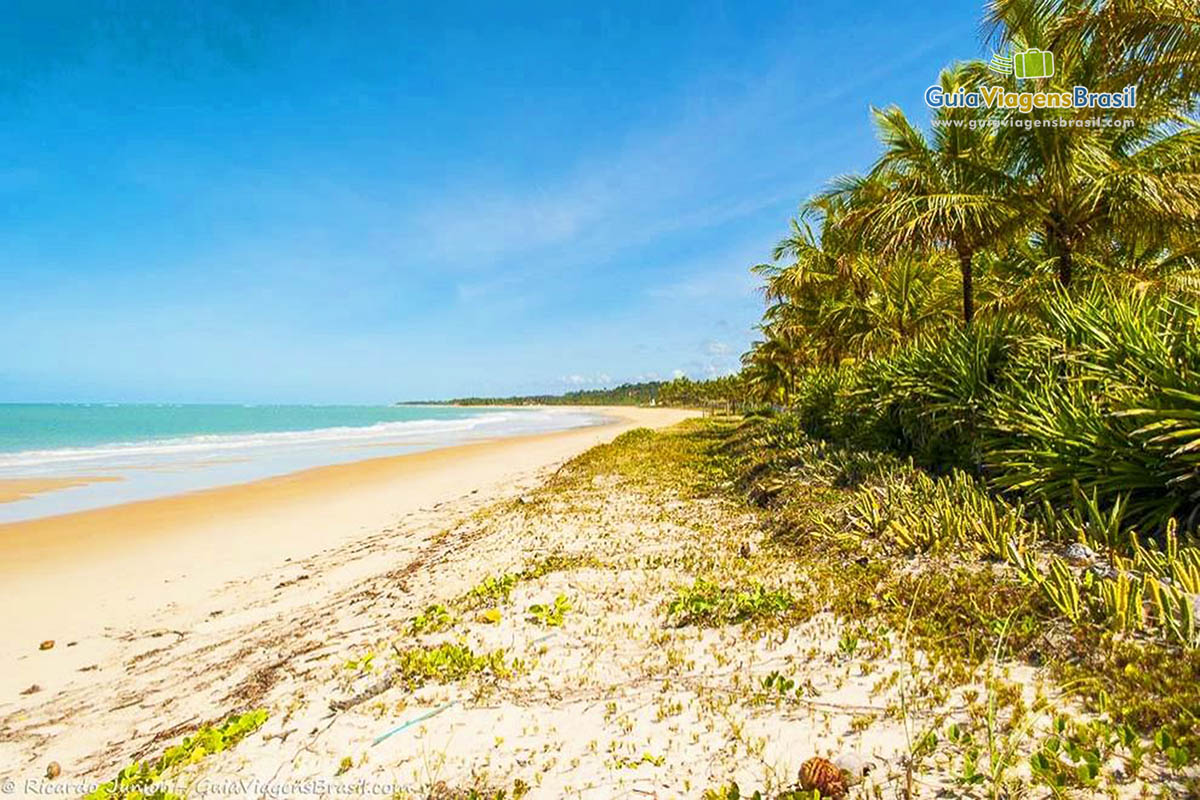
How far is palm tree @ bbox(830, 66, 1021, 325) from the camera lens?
1028cm

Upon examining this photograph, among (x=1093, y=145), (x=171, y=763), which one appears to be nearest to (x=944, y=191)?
(x=1093, y=145)

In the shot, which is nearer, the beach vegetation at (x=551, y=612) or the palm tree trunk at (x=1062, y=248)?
the beach vegetation at (x=551, y=612)

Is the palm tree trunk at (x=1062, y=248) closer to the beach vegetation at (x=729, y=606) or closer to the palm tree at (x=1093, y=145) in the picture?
the palm tree at (x=1093, y=145)

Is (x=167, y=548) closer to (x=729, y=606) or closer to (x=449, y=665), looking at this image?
(x=449, y=665)

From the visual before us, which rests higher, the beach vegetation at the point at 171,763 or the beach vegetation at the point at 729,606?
the beach vegetation at the point at 729,606

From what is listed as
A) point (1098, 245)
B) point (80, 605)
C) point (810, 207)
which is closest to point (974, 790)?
point (80, 605)

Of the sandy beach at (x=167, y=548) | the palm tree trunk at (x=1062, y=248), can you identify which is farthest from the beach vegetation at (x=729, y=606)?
the palm tree trunk at (x=1062, y=248)

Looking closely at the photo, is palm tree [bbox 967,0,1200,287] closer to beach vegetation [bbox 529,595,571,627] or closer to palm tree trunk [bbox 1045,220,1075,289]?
palm tree trunk [bbox 1045,220,1075,289]

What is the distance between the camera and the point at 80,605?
7.63m

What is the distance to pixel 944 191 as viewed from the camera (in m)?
11.3

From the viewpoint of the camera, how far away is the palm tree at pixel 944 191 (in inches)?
405

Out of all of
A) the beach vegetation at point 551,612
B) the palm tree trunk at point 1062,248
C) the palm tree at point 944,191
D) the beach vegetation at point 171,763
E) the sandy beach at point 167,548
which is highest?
the palm tree at point 944,191

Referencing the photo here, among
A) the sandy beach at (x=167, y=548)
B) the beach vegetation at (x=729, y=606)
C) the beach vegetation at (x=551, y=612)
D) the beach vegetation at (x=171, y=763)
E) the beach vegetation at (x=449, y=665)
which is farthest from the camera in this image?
the sandy beach at (x=167, y=548)

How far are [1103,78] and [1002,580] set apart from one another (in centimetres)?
740
